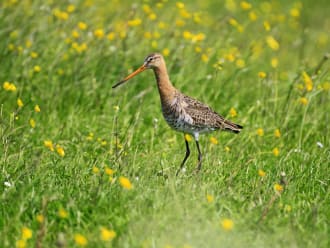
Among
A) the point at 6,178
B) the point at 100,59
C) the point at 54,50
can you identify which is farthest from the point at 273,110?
the point at 6,178

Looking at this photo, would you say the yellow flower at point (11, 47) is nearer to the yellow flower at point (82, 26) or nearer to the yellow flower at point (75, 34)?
the yellow flower at point (75, 34)

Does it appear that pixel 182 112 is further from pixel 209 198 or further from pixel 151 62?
pixel 209 198

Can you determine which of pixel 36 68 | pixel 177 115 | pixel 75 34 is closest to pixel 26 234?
pixel 177 115

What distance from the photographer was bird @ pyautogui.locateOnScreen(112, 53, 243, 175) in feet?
21.9

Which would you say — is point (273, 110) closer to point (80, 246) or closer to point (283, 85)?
point (283, 85)

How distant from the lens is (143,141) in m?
7.08

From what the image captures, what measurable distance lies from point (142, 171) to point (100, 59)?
287cm

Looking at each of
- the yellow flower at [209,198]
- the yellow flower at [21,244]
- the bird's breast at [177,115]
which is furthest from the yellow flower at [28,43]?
the yellow flower at [21,244]

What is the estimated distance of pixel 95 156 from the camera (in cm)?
647

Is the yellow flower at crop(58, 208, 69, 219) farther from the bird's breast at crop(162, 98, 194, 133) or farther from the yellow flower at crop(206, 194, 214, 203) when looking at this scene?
the bird's breast at crop(162, 98, 194, 133)

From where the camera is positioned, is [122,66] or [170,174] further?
[122,66]

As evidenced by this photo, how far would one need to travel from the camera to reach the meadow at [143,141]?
16.6 feet

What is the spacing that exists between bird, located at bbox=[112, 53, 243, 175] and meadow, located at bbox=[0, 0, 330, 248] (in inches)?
7.3

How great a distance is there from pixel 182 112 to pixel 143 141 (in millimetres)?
609
